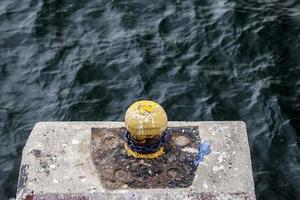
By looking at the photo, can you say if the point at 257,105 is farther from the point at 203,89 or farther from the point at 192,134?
the point at 192,134

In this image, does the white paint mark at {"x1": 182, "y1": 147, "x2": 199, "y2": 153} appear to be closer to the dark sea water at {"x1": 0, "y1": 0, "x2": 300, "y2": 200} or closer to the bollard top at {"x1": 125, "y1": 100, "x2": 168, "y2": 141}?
the bollard top at {"x1": 125, "y1": 100, "x2": 168, "y2": 141}

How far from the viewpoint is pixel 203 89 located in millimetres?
9633

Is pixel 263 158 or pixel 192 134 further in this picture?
pixel 263 158

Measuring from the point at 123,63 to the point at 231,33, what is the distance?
88.6 inches

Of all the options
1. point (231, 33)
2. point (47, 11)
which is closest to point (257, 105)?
point (231, 33)

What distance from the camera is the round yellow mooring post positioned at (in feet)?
18.6

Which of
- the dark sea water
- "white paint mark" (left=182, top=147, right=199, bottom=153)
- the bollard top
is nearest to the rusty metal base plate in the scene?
"white paint mark" (left=182, top=147, right=199, bottom=153)

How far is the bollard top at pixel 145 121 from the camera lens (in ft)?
18.6

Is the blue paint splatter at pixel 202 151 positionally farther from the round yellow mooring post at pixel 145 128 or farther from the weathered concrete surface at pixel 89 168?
the round yellow mooring post at pixel 145 128

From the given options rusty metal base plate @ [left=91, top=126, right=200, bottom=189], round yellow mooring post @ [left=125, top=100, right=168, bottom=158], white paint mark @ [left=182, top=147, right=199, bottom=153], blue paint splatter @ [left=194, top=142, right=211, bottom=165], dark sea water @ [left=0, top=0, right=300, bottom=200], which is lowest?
dark sea water @ [left=0, top=0, right=300, bottom=200]

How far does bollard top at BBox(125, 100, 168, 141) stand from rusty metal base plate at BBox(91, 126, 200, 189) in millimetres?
352

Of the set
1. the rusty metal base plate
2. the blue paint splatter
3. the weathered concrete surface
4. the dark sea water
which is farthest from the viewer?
the dark sea water

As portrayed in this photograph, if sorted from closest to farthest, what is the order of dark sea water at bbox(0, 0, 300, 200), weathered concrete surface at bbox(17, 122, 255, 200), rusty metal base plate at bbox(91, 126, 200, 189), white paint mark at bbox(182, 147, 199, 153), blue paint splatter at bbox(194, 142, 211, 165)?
weathered concrete surface at bbox(17, 122, 255, 200) → rusty metal base plate at bbox(91, 126, 200, 189) → blue paint splatter at bbox(194, 142, 211, 165) → white paint mark at bbox(182, 147, 199, 153) → dark sea water at bbox(0, 0, 300, 200)

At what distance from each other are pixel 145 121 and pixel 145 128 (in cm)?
8
